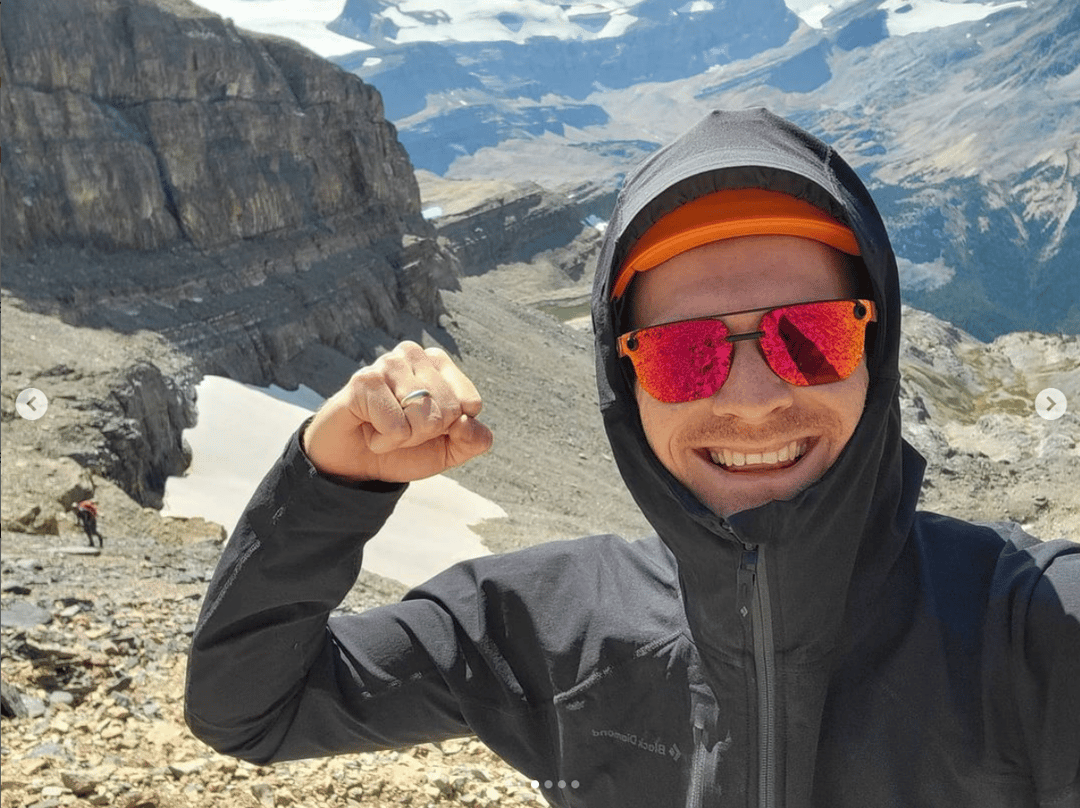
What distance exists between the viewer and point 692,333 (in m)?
2.66

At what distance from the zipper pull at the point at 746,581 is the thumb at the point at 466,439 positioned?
0.81 metres

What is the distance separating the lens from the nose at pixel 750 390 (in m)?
2.60

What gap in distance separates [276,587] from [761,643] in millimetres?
1450

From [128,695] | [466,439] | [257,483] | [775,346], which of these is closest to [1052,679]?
[775,346]

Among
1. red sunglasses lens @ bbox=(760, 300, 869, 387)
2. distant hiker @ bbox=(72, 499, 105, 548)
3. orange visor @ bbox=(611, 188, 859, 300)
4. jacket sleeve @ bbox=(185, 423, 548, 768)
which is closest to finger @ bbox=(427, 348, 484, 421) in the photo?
jacket sleeve @ bbox=(185, 423, 548, 768)

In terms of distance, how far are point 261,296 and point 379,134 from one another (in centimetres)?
2187

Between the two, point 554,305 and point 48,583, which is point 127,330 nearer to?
point 48,583

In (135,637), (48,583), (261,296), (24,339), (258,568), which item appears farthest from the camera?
(261,296)

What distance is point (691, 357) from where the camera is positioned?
2652 millimetres

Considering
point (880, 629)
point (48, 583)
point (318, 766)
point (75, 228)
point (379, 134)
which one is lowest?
point (48, 583)

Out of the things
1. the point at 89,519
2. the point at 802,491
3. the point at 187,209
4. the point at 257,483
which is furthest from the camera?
the point at 187,209

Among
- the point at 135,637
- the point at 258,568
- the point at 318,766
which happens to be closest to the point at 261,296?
the point at 135,637

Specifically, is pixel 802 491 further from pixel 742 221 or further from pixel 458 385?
pixel 458 385

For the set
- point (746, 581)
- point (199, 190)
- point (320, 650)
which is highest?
point (199, 190)
